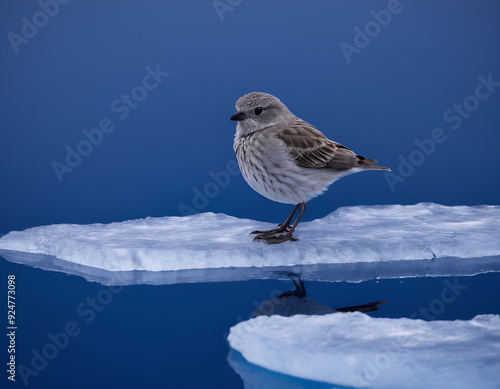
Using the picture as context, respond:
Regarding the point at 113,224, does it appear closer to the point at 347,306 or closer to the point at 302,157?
the point at 302,157

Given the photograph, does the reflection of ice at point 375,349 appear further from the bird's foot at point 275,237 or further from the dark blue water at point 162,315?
the bird's foot at point 275,237

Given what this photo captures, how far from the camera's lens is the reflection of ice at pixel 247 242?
13.3ft

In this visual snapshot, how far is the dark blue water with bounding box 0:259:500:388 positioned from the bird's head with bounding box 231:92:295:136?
3.96 feet

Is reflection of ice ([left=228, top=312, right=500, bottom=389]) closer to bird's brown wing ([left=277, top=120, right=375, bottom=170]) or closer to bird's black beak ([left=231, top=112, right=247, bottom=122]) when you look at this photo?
bird's brown wing ([left=277, top=120, right=375, bottom=170])

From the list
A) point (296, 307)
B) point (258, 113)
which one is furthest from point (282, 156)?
point (296, 307)

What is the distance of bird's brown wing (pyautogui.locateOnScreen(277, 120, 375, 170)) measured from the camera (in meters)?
4.22

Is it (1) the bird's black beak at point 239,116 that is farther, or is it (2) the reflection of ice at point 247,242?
(1) the bird's black beak at point 239,116

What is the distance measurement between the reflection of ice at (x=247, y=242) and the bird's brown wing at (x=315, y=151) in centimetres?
56

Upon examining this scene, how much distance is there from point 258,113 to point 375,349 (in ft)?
7.10

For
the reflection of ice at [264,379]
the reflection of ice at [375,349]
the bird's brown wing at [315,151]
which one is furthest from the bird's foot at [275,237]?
the reflection of ice at [264,379]

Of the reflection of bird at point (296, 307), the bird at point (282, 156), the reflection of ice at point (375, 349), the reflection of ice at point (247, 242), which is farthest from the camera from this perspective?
the bird at point (282, 156)

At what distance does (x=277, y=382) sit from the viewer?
254 cm

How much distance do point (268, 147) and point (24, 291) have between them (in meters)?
1.84

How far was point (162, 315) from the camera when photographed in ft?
10.7
